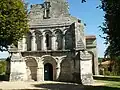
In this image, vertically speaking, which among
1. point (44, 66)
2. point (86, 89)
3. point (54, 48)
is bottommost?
point (86, 89)

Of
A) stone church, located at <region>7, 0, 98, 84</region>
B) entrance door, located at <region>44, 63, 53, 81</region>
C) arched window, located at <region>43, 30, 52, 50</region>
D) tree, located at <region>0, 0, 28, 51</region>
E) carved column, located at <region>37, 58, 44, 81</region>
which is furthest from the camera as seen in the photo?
entrance door, located at <region>44, 63, 53, 81</region>

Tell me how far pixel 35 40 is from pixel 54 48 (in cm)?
306

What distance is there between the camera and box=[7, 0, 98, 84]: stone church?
3453 centimetres

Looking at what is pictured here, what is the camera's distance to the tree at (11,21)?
2890cm

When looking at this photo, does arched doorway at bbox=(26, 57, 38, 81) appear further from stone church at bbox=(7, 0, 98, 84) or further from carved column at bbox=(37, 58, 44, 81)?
carved column at bbox=(37, 58, 44, 81)

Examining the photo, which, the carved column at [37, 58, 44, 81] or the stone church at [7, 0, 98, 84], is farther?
the carved column at [37, 58, 44, 81]

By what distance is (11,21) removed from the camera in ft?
97.8

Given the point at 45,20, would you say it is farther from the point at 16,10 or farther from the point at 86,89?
the point at 86,89

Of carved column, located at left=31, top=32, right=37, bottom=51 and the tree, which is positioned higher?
the tree

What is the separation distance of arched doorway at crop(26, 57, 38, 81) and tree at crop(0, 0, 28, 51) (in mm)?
4814

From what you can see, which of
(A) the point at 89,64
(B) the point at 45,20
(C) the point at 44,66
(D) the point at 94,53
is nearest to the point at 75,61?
(A) the point at 89,64

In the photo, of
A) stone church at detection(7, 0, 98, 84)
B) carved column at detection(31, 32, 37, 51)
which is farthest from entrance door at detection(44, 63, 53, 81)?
carved column at detection(31, 32, 37, 51)

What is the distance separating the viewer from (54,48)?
117 feet

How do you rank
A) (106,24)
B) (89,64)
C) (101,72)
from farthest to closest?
1. (101,72)
2. (89,64)
3. (106,24)
